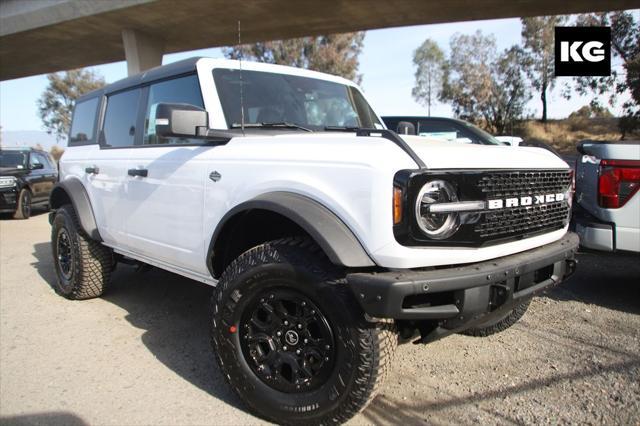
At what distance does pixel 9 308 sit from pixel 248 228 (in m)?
3.11

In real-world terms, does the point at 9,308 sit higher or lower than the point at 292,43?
lower

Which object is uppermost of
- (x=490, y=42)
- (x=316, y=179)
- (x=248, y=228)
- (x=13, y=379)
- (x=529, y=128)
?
(x=490, y=42)

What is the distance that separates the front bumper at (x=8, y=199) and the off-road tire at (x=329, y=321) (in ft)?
36.1

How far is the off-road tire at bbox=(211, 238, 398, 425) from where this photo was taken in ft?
7.11

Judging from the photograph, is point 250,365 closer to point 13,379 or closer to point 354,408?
point 354,408

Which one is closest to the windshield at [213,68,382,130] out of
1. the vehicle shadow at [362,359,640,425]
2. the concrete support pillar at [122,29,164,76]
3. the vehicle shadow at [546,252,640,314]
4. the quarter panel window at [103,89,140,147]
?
the quarter panel window at [103,89,140,147]

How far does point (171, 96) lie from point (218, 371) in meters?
2.06

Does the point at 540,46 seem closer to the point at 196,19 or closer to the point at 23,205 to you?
the point at 196,19

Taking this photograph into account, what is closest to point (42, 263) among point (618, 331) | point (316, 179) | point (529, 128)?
point (316, 179)

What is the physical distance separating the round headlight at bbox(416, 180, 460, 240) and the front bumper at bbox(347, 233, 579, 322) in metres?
0.18

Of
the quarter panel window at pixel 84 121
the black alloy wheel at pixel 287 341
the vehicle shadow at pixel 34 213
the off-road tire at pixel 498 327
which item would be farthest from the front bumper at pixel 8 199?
the off-road tire at pixel 498 327

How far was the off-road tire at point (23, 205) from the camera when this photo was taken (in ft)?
37.9

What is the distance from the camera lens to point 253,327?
256 cm

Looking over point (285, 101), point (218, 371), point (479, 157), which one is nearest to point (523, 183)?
point (479, 157)
